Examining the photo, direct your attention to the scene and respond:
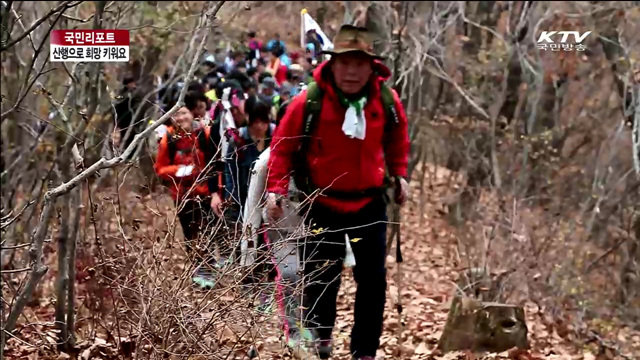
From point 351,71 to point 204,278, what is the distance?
1.61 metres

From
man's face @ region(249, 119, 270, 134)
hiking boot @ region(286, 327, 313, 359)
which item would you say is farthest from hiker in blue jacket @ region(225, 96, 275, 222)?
hiking boot @ region(286, 327, 313, 359)

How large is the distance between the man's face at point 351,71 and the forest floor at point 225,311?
117cm

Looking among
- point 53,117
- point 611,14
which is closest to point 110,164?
point 53,117

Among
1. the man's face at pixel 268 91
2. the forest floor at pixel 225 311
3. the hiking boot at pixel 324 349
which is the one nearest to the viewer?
the forest floor at pixel 225 311

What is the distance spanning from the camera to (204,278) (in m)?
3.37

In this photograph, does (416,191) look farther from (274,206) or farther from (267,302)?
(267,302)

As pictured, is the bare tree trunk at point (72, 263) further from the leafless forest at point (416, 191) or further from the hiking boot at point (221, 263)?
the hiking boot at point (221, 263)

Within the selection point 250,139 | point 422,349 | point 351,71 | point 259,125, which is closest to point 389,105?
point 351,71

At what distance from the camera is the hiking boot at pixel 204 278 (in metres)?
3.29

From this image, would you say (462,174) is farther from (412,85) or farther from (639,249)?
(639,249)

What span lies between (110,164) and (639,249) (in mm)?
5499

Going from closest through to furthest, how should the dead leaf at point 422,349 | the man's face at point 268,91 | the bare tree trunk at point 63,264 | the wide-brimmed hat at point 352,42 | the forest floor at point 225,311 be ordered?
the forest floor at point 225,311
the bare tree trunk at point 63,264
the wide-brimmed hat at point 352,42
the dead leaf at point 422,349
the man's face at point 268,91

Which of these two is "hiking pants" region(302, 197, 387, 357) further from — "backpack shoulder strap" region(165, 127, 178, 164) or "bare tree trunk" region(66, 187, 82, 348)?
"backpack shoulder strap" region(165, 127, 178, 164)

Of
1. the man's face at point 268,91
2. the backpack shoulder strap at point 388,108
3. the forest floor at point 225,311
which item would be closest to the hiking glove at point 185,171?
the forest floor at point 225,311
